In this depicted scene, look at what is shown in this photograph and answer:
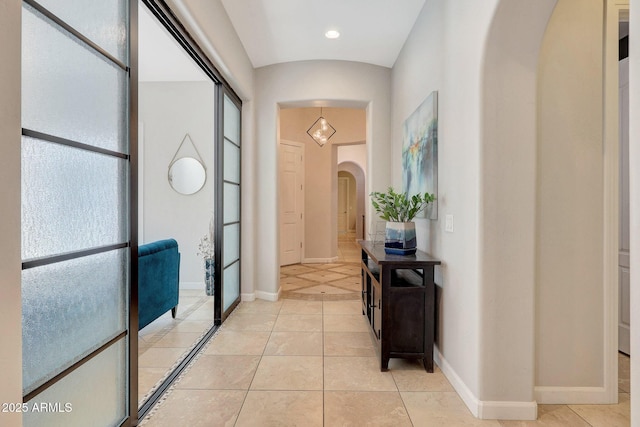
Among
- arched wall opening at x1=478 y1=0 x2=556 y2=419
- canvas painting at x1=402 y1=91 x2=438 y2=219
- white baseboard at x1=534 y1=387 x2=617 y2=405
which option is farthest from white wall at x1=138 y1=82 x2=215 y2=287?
white baseboard at x1=534 y1=387 x2=617 y2=405

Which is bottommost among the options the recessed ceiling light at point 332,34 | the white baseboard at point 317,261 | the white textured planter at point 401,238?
the white baseboard at point 317,261

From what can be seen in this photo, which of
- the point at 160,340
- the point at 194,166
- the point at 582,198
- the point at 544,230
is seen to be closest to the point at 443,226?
the point at 544,230

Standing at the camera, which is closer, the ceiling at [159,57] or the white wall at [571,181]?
the white wall at [571,181]

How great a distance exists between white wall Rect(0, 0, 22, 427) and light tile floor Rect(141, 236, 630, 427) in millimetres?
1061

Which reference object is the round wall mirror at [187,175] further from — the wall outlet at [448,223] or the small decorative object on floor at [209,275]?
the wall outlet at [448,223]

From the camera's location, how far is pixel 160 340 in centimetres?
303

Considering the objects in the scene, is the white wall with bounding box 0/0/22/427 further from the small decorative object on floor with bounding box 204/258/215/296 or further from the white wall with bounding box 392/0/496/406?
the small decorative object on floor with bounding box 204/258/215/296

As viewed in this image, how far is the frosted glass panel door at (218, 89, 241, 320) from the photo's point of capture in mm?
3582

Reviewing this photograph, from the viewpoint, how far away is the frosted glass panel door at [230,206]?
11.8 ft

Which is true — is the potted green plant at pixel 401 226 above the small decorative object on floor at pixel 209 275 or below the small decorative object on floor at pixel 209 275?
above

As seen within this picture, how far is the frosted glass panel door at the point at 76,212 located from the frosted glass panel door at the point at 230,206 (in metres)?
1.78

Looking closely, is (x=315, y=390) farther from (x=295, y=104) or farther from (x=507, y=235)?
(x=295, y=104)

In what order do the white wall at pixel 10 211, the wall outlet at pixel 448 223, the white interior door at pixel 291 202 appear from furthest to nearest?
the white interior door at pixel 291 202 < the wall outlet at pixel 448 223 < the white wall at pixel 10 211

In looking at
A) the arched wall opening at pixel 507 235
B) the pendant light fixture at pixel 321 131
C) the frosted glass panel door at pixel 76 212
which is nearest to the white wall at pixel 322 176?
the pendant light fixture at pixel 321 131
